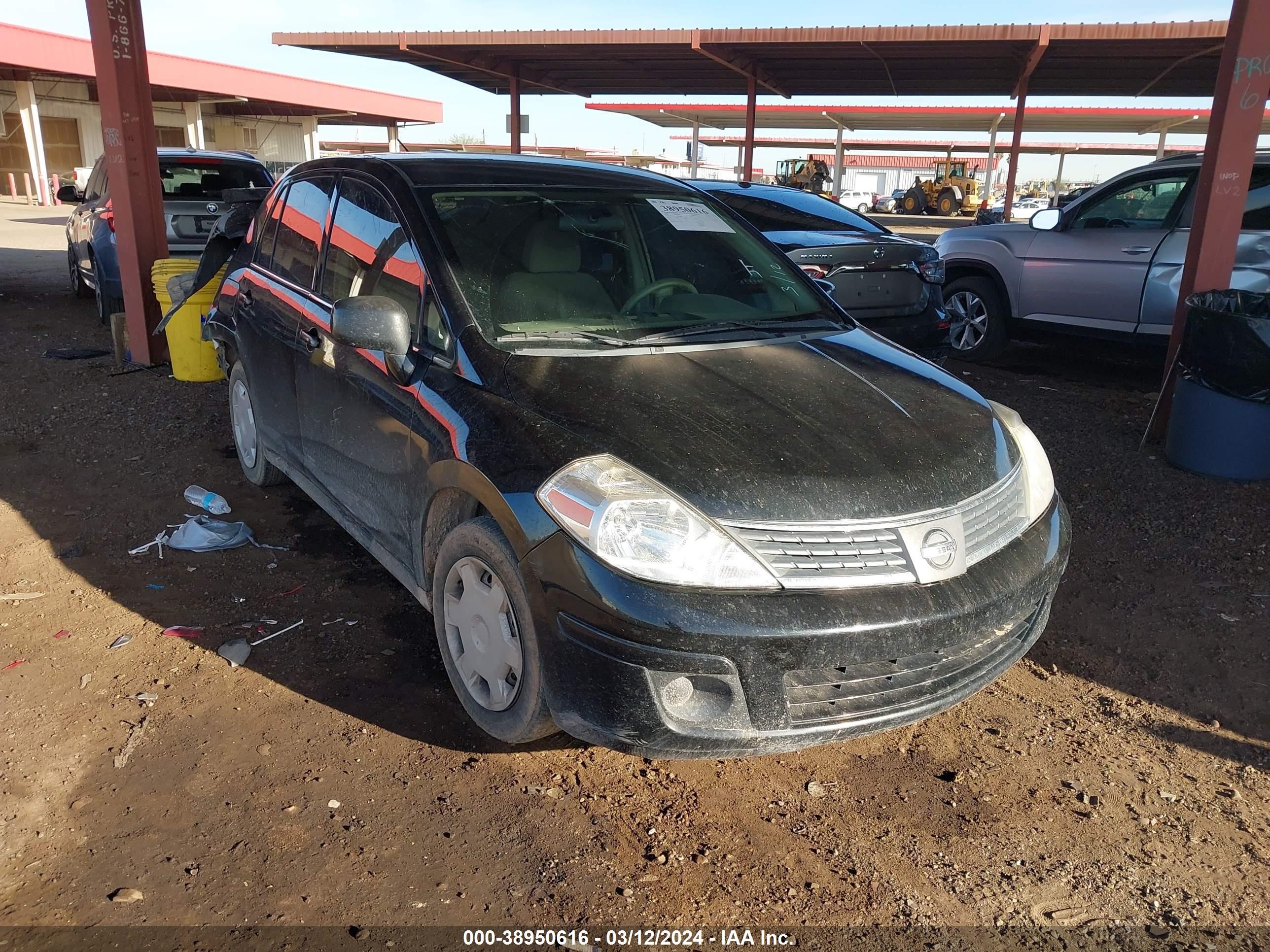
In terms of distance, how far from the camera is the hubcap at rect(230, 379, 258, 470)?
4.90 m

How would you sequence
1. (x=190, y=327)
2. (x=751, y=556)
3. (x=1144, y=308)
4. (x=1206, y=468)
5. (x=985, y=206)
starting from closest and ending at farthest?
(x=751, y=556) → (x=1206, y=468) → (x=190, y=327) → (x=1144, y=308) → (x=985, y=206)

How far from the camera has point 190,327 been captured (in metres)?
6.92

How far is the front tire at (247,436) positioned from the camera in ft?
15.8

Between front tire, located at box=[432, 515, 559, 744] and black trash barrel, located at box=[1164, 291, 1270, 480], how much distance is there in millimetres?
4643

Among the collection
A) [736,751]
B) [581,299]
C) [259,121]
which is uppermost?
[259,121]

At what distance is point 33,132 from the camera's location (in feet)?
95.3

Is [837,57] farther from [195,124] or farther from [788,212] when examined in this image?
[195,124]

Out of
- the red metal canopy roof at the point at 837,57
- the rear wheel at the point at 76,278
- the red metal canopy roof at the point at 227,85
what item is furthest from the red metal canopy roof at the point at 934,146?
the rear wheel at the point at 76,278

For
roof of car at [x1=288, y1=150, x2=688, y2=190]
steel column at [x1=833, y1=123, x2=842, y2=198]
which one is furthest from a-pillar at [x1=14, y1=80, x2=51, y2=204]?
roof of car at [x1=288, y1=150, x2=688, y2=190]

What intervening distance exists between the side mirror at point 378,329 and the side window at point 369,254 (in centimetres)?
12

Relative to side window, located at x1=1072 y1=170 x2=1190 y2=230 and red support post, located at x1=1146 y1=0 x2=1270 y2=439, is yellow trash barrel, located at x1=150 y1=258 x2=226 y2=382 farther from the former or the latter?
side window, located at x1=1072 y1=170 x2=1190 y2=230

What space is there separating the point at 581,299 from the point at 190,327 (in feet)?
15.4

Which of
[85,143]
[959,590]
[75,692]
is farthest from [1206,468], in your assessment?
[85,143]

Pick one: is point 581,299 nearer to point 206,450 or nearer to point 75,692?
point 75,692
